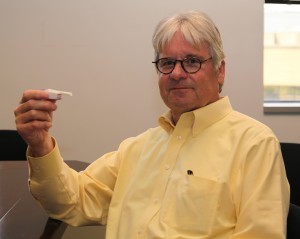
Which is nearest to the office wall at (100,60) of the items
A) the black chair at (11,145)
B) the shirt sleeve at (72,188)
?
the black chair at (11,145)

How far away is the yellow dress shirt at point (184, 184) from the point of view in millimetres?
954

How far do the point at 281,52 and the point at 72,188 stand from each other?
2.23m

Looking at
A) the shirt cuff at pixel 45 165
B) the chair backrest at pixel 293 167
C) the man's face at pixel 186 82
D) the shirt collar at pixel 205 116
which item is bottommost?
the chair backrest at pixel 293 167

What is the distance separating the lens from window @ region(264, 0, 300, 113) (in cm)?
288

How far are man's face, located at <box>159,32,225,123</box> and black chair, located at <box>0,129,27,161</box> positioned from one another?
130cm

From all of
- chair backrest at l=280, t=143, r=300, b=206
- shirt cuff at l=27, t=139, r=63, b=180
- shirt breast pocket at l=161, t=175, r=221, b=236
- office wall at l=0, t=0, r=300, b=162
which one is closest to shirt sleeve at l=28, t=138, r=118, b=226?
shirt cuff at l=27, t=139, r=63, b=180

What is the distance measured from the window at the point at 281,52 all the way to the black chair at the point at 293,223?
2.05 m

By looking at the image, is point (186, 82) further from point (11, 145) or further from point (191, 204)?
point (11, 145)

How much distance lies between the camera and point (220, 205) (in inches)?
39.2

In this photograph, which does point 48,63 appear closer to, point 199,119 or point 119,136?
point 119,136

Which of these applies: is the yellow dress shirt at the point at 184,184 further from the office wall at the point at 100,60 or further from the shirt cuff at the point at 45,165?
the office wall at the point at 100,60

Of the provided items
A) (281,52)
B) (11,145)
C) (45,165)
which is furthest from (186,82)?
(281,52)

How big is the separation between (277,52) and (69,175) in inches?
86.4

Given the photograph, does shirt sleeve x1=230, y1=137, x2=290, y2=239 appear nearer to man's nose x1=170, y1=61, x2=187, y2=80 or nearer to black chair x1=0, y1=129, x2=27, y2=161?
man's nose x1=170, y1=61, x2=187, y2=80
